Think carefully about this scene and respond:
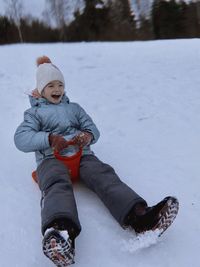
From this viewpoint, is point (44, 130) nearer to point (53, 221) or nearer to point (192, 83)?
point (53, 221)

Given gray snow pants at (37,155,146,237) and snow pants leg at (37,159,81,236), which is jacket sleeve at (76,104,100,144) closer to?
gray snow pants at (37,155,146,237)

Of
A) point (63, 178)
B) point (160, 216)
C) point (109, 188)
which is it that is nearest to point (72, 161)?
point (63, 178)

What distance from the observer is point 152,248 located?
2092 mm

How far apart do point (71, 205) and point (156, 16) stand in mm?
9205

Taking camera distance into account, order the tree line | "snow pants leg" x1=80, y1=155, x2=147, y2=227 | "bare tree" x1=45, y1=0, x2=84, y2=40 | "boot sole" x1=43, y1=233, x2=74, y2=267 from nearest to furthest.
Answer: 1. "boot sole" x1=43, y1=233, x2=74, y2=267
2. "snow pants leg" x1=80, y1=155, x2=147, y2=227
3. the tree line
4. "bare tree" x1=45, y1=0, x2=84, y2=40

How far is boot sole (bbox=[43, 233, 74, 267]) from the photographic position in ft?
Answer: 6.09

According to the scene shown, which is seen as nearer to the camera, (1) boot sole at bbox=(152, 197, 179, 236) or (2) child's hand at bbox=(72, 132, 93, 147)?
(1) boot sole at bbox=(152, 197, 179, 236)

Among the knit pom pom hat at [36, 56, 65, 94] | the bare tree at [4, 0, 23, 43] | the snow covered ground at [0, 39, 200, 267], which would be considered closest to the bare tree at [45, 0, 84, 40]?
the bare tree at [4, 0, 23, 43]

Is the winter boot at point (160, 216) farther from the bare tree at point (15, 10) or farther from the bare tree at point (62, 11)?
the bare tree at point (62, 11)

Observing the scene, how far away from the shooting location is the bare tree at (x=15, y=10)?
9929mm

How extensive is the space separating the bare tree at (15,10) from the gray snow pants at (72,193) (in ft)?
24.4

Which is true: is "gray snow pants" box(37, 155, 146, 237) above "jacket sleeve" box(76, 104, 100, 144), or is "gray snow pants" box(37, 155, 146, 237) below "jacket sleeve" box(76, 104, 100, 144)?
below

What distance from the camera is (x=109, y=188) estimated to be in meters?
2.33

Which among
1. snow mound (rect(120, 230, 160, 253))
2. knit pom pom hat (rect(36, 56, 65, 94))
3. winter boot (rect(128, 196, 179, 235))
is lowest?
snow mound (rect(120, 230, 160, 253))
